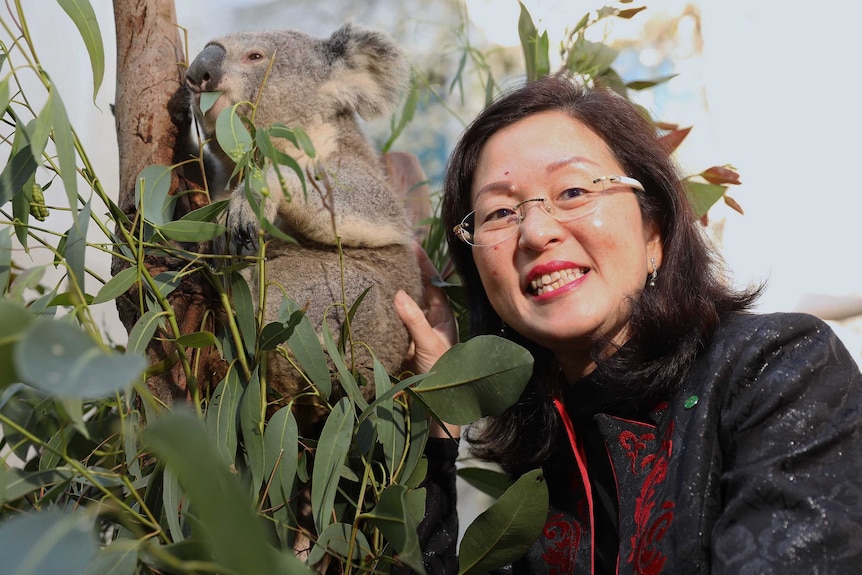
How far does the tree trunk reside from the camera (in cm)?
138

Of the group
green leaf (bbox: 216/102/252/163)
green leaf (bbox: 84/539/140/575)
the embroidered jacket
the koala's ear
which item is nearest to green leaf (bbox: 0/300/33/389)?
green leaf (bbox: 84/539/140/575)

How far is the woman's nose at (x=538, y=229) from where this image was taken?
51.4 inches

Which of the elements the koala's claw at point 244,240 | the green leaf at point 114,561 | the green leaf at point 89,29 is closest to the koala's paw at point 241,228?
the koala's claw at point 244,240

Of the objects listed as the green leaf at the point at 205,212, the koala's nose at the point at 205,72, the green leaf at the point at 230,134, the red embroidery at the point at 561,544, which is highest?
the koala's nose at the point at 205,72

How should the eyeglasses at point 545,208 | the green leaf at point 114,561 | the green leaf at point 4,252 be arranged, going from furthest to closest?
the eyeglasses at point 545,208
the green leaf at point 4,252
the green leaf at point 114,561

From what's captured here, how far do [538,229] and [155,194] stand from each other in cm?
64

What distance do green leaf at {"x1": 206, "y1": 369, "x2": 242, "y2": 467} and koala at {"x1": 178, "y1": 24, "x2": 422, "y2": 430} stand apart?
20 centimetres

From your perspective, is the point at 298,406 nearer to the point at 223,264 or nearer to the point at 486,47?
the point at 223,264

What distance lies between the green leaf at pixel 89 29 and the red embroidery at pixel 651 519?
3.36ft

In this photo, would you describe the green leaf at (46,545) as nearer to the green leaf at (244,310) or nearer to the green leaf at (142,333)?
the green leaf at (142,333)

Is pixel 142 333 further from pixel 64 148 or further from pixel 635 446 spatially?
pixel 635 446

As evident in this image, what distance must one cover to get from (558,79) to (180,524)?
3.65ft

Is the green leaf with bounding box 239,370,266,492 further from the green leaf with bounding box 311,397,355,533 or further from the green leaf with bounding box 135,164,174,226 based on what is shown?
the green leaf with bounding box 135,164,174,226

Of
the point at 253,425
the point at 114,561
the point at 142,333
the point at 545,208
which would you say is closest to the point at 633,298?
the point at 545,208
